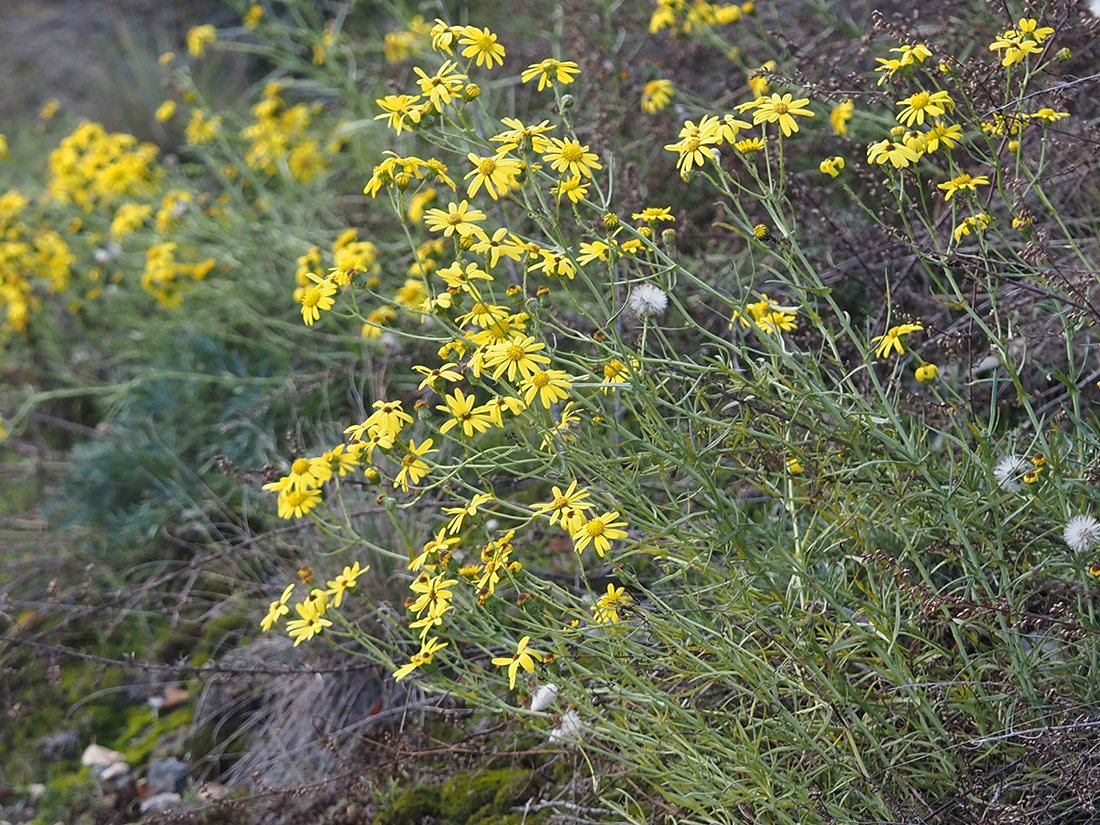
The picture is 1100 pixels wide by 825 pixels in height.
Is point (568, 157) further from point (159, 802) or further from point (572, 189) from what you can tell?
point (159, 802)

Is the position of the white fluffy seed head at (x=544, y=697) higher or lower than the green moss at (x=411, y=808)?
higher

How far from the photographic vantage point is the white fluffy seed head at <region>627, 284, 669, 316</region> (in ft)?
7.42

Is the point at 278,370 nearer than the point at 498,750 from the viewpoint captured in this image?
No

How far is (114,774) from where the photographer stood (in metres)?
3.62

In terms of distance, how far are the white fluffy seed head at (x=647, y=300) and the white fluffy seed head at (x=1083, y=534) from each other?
0.84 m

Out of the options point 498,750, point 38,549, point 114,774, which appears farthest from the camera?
point 38,549

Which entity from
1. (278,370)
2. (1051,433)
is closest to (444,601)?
(1051,433)

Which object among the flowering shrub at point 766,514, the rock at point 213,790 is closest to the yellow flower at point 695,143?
the flowering shrub at point 766,514

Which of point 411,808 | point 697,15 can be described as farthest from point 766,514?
point 697,15

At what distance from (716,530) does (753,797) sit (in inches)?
19.1

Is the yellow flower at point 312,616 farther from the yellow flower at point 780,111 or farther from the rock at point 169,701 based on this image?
the rock at point 169,701

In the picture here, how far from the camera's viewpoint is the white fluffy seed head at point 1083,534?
6.78 feet

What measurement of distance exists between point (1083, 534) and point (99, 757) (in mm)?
3000

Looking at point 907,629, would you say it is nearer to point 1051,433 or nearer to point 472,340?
point 1051,433
